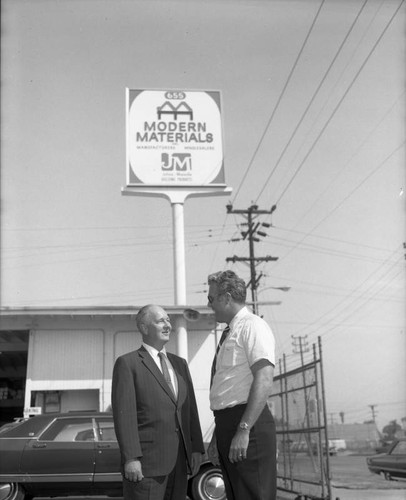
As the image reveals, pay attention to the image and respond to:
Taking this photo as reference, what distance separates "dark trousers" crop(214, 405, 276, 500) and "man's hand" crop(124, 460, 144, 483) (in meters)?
0.51

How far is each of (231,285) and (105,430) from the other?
611 cm

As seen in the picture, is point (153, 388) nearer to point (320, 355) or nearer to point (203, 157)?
point (320, 355)

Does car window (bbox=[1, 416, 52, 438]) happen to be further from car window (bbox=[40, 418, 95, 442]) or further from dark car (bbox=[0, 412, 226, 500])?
car window (bbox=[40, 418, 95, 442])

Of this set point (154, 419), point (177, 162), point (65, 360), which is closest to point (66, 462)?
point (154, 419)

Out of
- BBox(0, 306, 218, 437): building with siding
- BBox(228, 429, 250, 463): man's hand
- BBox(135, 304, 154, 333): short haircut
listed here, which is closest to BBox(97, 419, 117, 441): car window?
BBox(135, 304, 154, 333): short haircut

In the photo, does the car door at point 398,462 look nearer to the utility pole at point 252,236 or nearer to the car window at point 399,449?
the car window at point 399,449

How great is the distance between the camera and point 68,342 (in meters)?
15.6

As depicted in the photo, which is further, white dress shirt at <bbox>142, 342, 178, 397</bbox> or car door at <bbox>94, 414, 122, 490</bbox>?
car door at <bbox>94, 414, 122, 490</bbox>

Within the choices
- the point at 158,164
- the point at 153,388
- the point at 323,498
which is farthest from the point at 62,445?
the point at 158,164

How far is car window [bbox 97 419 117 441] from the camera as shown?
30.3 ft

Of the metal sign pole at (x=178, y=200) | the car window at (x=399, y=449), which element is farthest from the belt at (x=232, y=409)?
the car window at (x=399, y=449)

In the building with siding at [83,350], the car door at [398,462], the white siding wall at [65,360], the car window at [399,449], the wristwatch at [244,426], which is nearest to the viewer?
the wristwatch at [244,426]

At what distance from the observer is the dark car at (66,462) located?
348 inches

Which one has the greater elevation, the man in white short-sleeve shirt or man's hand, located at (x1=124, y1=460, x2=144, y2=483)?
the man in white short-sleeve shirt
